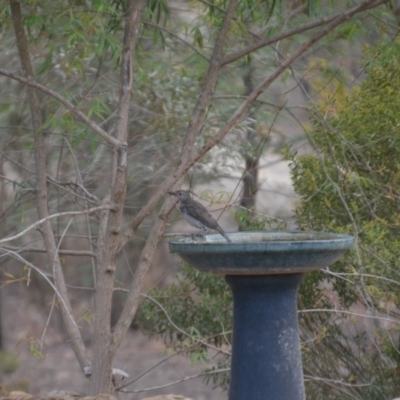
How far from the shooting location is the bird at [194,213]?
4703mm

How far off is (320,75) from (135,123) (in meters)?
1.72

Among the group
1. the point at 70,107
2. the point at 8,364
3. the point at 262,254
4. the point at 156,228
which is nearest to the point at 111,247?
the point at 156,228

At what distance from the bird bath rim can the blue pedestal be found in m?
0.25

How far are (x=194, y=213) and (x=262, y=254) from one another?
3.26ft

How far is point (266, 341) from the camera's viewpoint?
14.1 feet

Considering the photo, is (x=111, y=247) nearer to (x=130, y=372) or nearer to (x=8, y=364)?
(x=8, y=364)

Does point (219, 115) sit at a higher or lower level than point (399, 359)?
higher

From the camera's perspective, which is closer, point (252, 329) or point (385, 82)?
point (252, 329)

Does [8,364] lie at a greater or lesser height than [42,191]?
lesser

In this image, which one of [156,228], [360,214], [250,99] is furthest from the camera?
[360,214]

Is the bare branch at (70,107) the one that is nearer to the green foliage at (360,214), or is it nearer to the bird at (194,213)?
the bird at (194,213)

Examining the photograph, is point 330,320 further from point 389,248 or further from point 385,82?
point 385,82

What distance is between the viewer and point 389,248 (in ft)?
18.3

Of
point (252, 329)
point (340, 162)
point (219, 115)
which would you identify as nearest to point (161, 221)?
point (252, 329)
